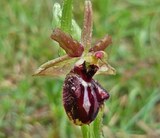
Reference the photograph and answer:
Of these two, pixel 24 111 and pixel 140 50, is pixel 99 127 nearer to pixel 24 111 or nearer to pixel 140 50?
pixel 24 111

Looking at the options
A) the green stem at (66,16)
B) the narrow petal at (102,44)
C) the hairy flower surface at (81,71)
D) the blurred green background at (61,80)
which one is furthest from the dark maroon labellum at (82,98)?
the blurred green background at (61,80)

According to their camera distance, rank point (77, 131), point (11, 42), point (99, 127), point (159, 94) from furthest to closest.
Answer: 1. point (11, 42)
2. point (159, 94)
3. point (77, 131)
4. point (99, 127)

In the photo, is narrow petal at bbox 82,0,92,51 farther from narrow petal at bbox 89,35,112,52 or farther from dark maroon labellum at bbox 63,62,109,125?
dark maroon labellum at bbox 63,62,109,125

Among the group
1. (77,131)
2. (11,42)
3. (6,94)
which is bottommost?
(77,131)

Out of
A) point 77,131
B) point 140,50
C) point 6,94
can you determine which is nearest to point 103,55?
point 77,131

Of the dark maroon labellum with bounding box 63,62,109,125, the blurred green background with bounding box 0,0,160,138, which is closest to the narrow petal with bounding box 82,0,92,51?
the dark maroon labellum with bounding box 63,62,109,125

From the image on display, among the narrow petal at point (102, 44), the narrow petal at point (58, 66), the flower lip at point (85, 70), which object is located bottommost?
the flower lip at point (85, 70)

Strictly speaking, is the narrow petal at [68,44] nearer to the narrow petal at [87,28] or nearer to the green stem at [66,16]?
the narrow petal at [87,28]
